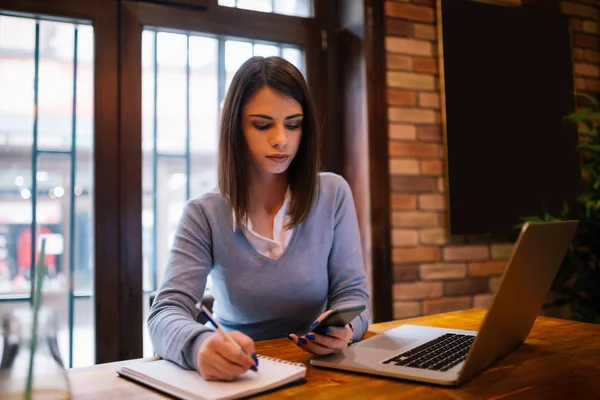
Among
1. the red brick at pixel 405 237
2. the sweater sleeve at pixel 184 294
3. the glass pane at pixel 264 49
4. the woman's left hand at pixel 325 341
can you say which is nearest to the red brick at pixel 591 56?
the red brick at pixel 405 237

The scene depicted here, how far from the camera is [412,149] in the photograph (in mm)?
2348

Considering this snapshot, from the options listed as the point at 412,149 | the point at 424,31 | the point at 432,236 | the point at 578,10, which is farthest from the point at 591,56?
the point at 432,236

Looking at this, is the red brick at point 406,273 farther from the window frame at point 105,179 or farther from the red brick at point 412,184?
the window frame at point 105,179

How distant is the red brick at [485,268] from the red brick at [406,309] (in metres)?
0.32

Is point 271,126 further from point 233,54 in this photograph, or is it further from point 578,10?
point 578,10

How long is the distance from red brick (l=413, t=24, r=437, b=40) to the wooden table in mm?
1689

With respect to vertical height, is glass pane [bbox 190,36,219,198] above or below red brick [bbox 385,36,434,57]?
below

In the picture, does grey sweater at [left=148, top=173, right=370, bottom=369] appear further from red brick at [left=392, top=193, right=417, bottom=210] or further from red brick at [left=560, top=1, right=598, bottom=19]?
red brick at [left=560, top=1, right=598, bottom=19]

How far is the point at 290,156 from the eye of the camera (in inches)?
51.9

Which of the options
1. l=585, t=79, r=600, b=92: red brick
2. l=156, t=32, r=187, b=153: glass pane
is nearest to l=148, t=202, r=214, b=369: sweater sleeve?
l=156, t=32, r=187, b=153: glass pane

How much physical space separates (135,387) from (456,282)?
6.16 ft

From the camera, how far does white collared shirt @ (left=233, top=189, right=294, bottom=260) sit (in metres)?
1.33

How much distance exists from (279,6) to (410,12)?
0.60 m

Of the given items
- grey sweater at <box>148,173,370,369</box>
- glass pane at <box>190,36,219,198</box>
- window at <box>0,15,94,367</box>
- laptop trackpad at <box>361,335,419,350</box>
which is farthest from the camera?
glass pane at <box>190,36,219,198</box>
